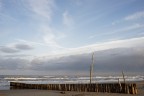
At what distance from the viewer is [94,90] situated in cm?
2667

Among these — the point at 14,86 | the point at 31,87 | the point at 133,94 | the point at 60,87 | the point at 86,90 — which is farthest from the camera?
the point at 14,86

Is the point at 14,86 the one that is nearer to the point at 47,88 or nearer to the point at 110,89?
the point at 47,88

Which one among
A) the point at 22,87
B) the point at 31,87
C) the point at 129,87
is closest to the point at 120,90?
the point at 129,87

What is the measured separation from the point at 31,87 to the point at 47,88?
3693 mm

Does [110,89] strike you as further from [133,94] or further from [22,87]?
[22,87]

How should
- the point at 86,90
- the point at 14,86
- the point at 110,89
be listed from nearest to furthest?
the point at 110,89 < the point at 86,90 < the point at 14,86

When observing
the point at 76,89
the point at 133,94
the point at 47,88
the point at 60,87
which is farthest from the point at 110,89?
the point at 47,88

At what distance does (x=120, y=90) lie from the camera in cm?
2442

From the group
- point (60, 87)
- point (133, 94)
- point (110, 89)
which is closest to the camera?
point (133, 94)

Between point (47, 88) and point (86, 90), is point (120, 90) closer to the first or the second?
point (86, 90)

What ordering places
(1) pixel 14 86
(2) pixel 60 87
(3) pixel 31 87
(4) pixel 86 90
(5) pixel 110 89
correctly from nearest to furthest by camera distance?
1. (5) pixel 110 89
2. (4) pixel 86 90
3. (2) pixel 60 87
4. (3) pixel 31 87
5. (1) pixel 14 86

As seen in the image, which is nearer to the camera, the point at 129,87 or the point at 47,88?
the point at 129,87

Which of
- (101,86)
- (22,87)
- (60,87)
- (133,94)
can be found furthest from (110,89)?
(22,87)

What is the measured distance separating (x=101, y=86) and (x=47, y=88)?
9.06 m
